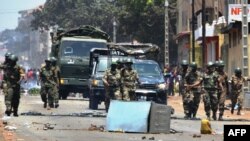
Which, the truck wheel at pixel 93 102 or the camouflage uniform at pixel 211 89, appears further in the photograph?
the truck wheel at pixel 93 102

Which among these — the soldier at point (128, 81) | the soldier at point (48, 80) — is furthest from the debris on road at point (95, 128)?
the soldier at point (48, 80)

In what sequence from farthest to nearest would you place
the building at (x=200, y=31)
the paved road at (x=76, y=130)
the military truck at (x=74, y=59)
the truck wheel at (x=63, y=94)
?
the building at (x=200, y=31) → the truck wheel at (x=63, y=94) → the military truck at (x=74, y=59) → the paved road at (x=76, y=130)

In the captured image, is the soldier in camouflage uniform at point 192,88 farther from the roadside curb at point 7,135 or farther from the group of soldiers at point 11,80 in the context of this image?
the roadside curb at point 7,135

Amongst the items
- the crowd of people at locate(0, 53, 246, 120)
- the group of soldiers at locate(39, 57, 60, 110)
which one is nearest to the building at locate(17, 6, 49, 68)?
the group of soldiers at locate(39, 57, 60, 110)

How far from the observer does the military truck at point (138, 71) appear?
1001 inches

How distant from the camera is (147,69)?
87.7ft

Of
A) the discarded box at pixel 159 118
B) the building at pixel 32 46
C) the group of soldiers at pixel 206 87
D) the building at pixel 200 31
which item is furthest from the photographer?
the building at pixel 32 46

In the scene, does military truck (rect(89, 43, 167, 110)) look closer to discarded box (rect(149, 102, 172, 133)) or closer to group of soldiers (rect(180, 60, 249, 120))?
group of soldiers (rect(180, 60, 249, 120))

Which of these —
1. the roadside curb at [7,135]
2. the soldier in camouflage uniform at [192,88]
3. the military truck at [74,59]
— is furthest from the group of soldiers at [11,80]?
the military truck at [74,59]

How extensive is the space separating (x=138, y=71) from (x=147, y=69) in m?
0.38

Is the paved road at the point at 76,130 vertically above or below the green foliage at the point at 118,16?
below

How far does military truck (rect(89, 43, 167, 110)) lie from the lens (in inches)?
1001

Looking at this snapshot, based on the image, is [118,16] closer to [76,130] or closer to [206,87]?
[206,87]

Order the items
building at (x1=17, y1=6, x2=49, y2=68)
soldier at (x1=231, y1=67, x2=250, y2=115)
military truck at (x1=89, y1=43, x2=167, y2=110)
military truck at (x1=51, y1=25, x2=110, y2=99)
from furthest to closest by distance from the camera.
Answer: building at (x1=17, y1=6, x2=49, y2=68), military truck at (x1=51, y1=25, x2=110, y2=99), soldier at (x1=231, y1=67, x2=250, y2=115), military truck at (x1=89, y1=43, x2=167, y2=110)
